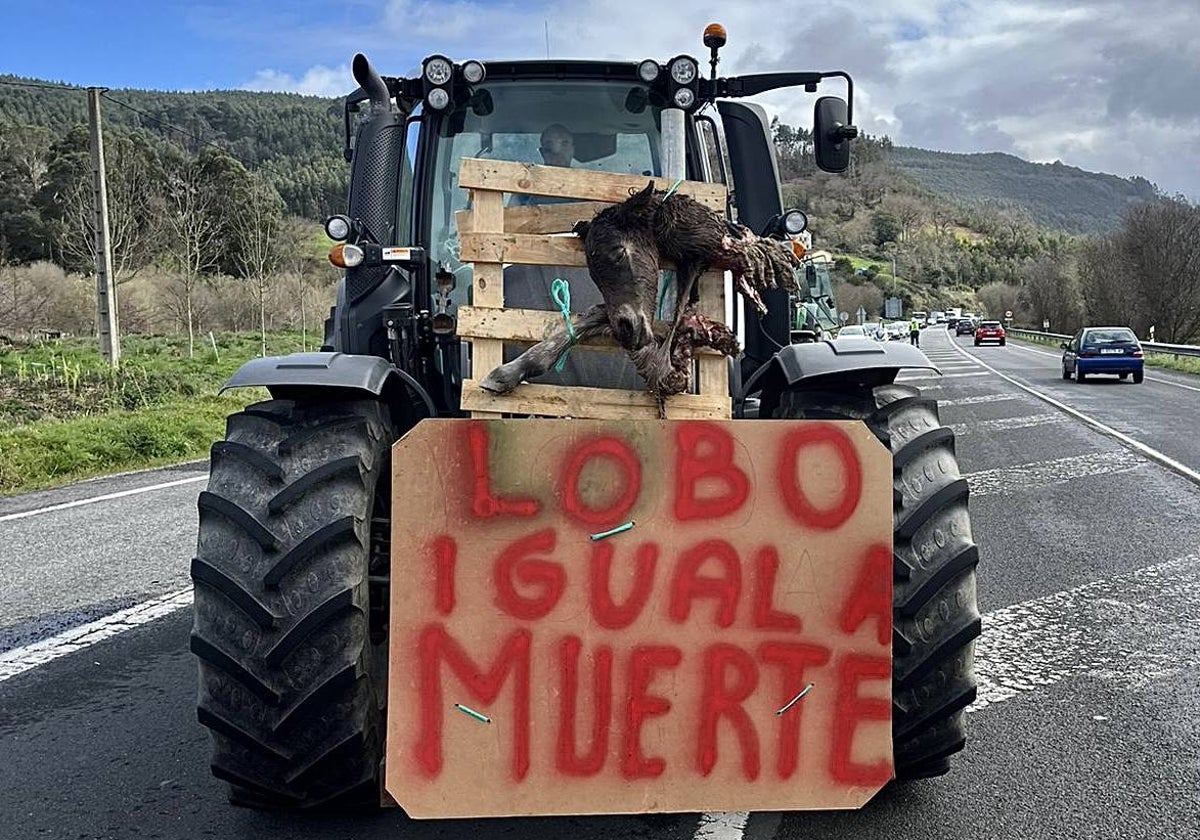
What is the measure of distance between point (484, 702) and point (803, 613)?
0.88 m

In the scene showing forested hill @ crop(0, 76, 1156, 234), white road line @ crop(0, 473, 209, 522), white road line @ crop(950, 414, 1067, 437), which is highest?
forested hill @ crop(0, 76, 1156, 234)

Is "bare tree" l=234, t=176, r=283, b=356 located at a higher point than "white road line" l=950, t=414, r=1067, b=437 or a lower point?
higher

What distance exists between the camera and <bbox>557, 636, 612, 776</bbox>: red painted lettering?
281 centimetres

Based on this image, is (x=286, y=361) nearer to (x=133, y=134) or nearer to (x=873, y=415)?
(x=873, y=415)

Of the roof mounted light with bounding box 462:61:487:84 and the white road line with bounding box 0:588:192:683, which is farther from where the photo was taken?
the white road line with bounding box 0:588:192:683

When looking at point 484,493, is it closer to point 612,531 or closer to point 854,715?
point 612,531

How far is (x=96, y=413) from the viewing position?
16078 mm

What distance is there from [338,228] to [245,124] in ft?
340

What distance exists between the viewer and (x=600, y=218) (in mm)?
3080

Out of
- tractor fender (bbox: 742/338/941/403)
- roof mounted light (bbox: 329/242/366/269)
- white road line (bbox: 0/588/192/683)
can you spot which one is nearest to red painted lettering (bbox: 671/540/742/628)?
tractor fender (bbox: 742/338/941/403)

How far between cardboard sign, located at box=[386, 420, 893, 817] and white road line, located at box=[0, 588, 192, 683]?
10.4 ft

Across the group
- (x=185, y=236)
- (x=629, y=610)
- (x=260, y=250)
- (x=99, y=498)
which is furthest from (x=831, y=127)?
(x=260, y=250)

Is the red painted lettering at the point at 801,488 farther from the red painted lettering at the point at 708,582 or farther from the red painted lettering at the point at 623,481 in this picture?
the red painted lettering at the point at 623,481

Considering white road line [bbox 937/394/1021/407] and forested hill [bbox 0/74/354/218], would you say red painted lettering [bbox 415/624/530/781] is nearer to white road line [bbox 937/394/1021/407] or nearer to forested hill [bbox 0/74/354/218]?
white road line [bbox 937/394/1021/407]
